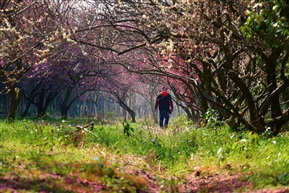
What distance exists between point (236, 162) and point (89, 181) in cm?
282

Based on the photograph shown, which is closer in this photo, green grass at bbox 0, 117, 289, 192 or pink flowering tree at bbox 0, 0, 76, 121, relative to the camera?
green grass at bbox 0, 117, 289, 192

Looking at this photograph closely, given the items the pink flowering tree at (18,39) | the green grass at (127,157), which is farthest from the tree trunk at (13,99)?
the green grass at (127,157)

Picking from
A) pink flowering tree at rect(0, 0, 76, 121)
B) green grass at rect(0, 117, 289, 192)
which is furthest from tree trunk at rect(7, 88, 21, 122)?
green grass at rect(0, 117, 289, 192)

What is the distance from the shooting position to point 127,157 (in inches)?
406

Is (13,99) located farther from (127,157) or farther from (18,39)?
(127,157)

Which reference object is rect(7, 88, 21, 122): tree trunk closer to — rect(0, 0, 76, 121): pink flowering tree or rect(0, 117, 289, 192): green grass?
rect(0, 0, 76, 121): pink flowering tree

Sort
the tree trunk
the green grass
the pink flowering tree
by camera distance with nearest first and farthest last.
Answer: the green grass < the pink flowering tree < the tree trunk

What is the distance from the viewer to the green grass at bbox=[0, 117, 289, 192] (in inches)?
288

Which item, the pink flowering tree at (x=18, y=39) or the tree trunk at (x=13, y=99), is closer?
the pink flowering tree at (x=18, y=39)

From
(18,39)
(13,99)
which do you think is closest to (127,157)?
(18,39)

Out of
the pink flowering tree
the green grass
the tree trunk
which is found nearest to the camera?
the green grass

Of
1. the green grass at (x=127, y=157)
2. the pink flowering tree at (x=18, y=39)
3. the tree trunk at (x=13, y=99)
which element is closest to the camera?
the green grass at (x=127, y=157)

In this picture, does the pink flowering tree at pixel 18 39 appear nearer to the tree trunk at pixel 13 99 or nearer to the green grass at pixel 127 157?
the tree trunk at pixel 13 99

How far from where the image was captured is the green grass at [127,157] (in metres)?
7.32
